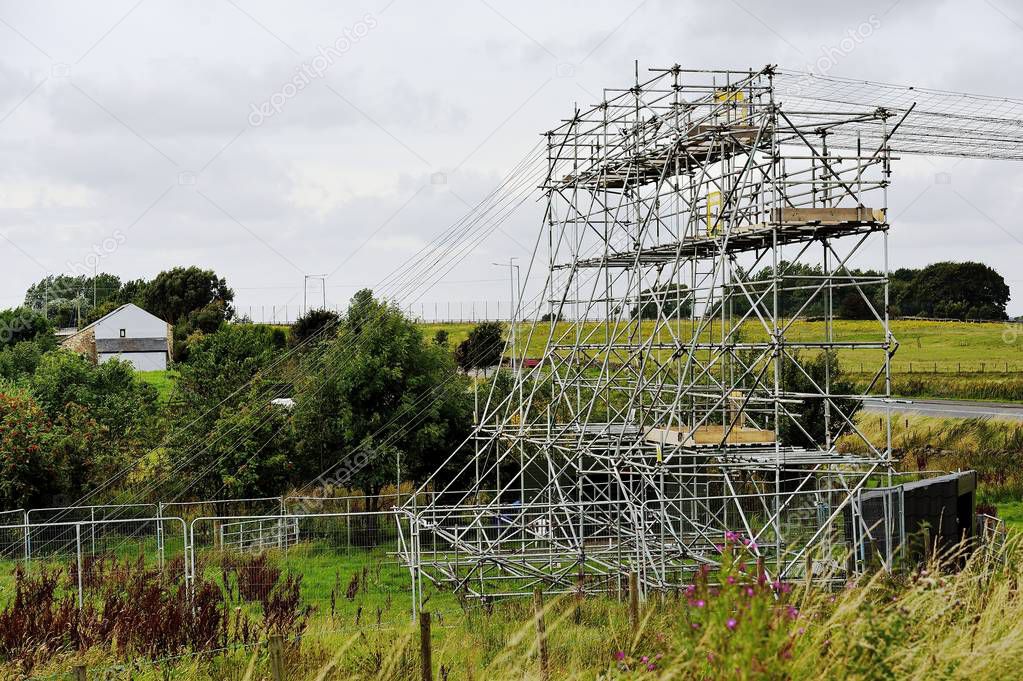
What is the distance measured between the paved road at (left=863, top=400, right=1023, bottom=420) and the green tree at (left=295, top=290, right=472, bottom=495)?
1588cm

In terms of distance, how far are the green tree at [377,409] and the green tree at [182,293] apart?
52.9m

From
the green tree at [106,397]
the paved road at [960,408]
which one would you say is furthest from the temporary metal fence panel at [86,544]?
the paved road at [960,408]

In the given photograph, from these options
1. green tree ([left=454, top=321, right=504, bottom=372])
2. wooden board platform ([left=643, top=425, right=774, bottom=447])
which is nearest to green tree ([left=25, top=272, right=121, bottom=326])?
green tree ([left=454, top=321, right=504, bottom=372])

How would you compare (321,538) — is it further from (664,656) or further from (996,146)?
(996,146)

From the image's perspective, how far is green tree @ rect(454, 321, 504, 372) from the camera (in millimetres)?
49797

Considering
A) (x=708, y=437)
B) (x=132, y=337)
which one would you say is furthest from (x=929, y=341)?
(x=132, y=337)

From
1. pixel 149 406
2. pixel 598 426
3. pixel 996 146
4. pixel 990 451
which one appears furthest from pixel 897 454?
pixel 149 406

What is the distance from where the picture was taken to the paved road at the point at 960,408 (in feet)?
116

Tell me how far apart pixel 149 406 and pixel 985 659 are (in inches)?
1014

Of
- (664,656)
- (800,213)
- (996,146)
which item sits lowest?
(664,656)

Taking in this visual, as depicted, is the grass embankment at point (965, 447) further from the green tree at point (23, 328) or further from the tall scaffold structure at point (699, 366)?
the green tree at point (23, 328)

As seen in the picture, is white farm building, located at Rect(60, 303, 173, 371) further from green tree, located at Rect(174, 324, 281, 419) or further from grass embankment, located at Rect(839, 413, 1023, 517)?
grass embankment, located at Rect(839, 413, 1023, 517)

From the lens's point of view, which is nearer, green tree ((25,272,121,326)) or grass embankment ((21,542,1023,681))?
grass embankment ((21,542,1023,681))

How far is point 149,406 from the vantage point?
2750 cm
